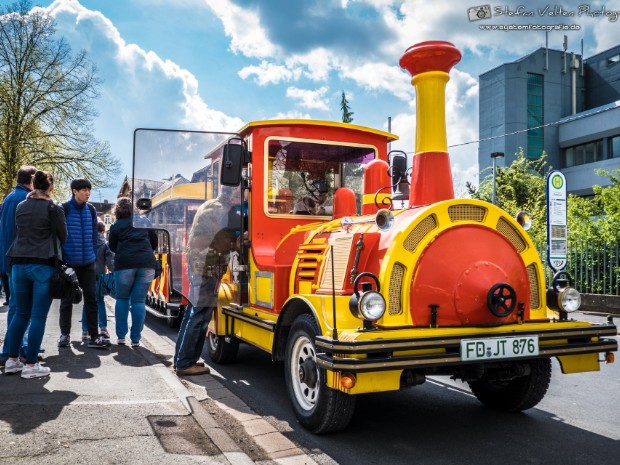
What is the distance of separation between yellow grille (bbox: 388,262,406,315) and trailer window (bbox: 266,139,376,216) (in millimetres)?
2005

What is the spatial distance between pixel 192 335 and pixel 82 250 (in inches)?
70.0

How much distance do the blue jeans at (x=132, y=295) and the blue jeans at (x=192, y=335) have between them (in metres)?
1.48

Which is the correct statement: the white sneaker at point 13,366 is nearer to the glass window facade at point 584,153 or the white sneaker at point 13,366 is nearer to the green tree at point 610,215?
the green tree at point 610,215

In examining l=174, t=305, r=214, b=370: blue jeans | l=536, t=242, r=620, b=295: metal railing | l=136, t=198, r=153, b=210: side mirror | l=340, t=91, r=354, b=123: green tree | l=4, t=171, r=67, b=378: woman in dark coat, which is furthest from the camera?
l=340, t=91, r=354, b=123: green tree

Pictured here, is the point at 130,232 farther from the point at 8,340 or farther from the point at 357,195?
the point at 357,195

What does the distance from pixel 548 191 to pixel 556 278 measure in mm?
7331

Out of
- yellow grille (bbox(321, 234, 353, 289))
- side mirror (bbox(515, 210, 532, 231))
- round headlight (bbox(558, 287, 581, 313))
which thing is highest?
side mirror (bbox(515, 210, 532, 231))

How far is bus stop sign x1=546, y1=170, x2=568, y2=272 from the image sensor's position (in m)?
11.0

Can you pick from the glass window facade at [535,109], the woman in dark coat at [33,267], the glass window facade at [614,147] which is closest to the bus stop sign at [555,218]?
the woman in dark coat at [33,267]

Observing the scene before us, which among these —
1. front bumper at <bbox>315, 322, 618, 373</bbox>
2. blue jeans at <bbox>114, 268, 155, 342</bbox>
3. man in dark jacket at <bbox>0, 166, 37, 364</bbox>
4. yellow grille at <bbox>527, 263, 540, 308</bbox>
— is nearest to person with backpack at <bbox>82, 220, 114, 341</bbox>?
blue jeans at <bbox>114, 268, 155, 342</bbox>

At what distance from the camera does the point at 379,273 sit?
394 centimetres

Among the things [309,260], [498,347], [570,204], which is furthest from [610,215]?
[498,347]

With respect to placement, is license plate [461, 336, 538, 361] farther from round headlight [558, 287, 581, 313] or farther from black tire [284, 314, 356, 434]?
black tire [284, 314, 356, 434]

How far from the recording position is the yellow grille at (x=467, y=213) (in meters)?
4.04
